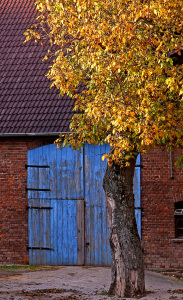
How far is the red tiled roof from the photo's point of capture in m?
15.1

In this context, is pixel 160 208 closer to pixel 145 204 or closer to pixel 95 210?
pixel 145 204

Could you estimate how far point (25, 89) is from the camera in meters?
16.0

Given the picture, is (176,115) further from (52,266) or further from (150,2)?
(52,266)

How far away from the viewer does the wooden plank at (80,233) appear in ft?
49.3

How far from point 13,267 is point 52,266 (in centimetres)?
107

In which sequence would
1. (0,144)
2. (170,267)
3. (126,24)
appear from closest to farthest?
(126,24)
(170,267)
(0,144)

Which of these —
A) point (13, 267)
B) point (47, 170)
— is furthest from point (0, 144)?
point (13, 267)

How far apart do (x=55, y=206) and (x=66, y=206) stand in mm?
311

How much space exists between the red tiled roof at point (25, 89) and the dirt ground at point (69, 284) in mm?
3744

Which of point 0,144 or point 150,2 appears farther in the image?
point 0,144

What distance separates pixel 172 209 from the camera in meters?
14.6

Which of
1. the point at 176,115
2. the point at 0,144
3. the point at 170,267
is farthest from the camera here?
the point at 0,144

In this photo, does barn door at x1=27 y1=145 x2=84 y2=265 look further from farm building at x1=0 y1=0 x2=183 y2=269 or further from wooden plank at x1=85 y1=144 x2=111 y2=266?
wooden plank at x1=85 y1=144 x2=111 y2=266

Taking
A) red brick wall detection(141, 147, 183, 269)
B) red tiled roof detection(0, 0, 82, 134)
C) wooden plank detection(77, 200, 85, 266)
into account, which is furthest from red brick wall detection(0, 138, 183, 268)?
wooden plank detection(77, 200, 85, 266)
